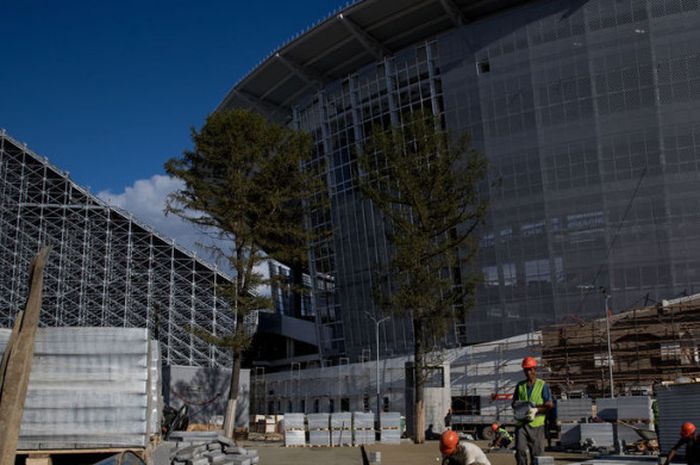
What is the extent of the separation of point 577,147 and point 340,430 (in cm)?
2392

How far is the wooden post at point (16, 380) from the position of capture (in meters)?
8.72

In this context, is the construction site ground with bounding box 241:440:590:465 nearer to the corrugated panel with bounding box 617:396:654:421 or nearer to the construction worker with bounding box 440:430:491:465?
the corrugated panel with bounding box 617:396:654:421

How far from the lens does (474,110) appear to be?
148 feet

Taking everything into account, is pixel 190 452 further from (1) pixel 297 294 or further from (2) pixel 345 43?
(1) pixel 297 294

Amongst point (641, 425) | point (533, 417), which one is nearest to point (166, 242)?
point (641, 425)

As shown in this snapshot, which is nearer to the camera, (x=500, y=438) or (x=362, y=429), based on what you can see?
(x=500, y=438)

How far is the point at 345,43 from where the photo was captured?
165 ft

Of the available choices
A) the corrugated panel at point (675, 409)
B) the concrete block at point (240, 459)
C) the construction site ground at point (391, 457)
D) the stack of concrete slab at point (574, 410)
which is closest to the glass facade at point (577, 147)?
the stack of concrete slab at point (574, 410)

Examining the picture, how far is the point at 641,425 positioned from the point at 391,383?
2460 centimetres

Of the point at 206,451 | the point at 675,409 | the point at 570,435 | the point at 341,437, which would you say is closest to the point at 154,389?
the point at 206,451

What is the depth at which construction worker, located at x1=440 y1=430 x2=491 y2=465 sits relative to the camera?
23.4 ft

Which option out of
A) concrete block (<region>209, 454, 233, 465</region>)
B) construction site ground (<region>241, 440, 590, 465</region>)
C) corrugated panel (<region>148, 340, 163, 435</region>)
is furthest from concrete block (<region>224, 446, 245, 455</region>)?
construction site ground (<region>241, 440, 590, 465</region>)

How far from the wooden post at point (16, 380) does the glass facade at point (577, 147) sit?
107 feet

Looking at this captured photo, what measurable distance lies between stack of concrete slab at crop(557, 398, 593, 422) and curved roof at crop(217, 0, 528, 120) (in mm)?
28365
